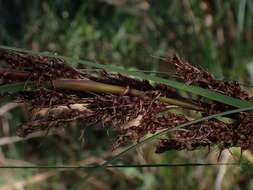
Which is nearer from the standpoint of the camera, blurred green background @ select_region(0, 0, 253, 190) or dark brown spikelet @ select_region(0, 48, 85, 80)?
dark brown spikelet @ select_region(0, 48, 85, 80)

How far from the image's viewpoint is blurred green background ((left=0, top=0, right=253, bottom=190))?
1.85m

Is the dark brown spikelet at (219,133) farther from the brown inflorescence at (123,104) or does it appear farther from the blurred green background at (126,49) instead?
the blurred green background at (126,49)

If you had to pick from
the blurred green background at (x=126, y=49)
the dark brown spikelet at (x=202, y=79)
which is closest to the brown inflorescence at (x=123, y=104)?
the dark brown spikelet at (x=202, y=79)

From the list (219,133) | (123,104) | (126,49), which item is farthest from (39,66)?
(126,49)

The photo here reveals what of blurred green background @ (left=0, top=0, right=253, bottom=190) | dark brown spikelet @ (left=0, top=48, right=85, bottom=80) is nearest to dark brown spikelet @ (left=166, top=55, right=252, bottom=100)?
dark brown spikelet @ (left=0, top=48, right=85, bottom=80)

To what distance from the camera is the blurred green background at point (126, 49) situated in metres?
1.85

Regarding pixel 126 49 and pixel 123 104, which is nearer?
pixel 123 104

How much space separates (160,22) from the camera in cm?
212

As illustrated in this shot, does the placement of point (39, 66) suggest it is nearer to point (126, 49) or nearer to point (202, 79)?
point (202, 79)

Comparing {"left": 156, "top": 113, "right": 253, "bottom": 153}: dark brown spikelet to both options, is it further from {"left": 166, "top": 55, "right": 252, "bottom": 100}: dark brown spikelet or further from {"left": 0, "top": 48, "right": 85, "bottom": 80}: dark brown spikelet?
{"left": 0, "top": 48, "right": 85, "bottom": 80}: dark brown spikelet

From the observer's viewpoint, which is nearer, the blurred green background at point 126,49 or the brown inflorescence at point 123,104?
the brown inflorescence at point 123,104

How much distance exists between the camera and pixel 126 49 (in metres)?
2.08

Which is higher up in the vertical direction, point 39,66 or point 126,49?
point 39,66

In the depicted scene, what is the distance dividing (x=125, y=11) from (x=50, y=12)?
0.31 meters
